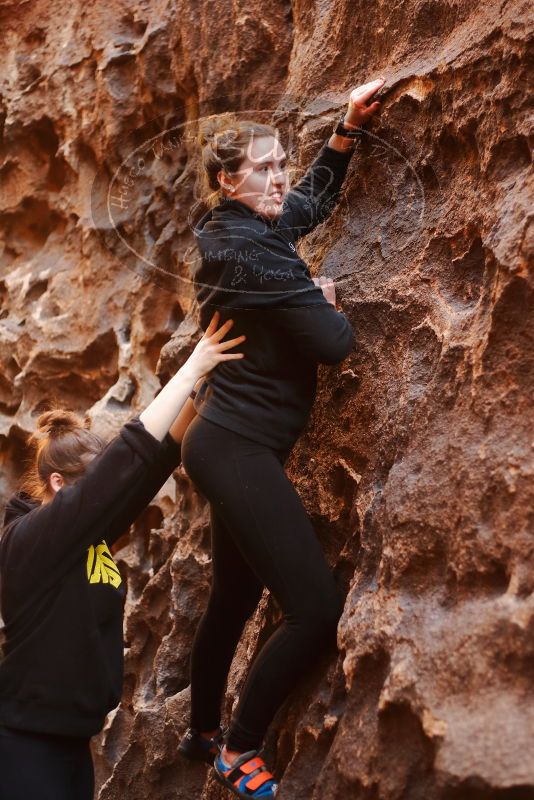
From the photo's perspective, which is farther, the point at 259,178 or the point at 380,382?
the point at 380,382

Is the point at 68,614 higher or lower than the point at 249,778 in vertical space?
higher

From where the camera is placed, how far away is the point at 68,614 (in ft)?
7.63

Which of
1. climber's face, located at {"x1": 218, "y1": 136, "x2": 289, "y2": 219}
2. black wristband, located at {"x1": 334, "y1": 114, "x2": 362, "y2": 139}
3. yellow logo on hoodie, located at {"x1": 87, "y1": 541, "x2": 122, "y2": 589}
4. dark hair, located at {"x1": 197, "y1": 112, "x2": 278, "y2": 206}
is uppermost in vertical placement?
dark hair, located at {"x1": 197, "y1": 112, "x2": 278, "y2": 206}

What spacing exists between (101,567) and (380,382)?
2.96 ft

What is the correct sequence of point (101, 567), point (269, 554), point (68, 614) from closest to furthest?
point (269, 554), point (68, 614), point (101, 567)

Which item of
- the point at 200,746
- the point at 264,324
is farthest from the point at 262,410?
the point at 200,746

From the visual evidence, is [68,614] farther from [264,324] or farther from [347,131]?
[347,131]

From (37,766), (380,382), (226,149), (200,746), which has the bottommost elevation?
(200,746)

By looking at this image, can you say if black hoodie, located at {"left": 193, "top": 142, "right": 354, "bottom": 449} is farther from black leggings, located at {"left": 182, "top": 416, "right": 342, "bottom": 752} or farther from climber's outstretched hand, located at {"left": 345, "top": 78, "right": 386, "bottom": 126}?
climber's outstretched hand, located at {"left": 345, "top": 78, "right": 386, "bottom": 126}

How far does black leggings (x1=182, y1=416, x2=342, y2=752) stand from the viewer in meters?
2.21

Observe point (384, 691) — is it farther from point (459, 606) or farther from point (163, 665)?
point (163, 665)

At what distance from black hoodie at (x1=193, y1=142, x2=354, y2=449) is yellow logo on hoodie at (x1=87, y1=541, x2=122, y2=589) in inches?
19.2

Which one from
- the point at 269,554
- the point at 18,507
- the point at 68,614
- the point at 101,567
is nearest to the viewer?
the point at 269,554

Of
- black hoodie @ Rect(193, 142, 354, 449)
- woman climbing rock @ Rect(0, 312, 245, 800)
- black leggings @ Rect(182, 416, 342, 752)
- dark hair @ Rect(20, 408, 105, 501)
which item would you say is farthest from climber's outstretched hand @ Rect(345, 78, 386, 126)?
dark hair @ Rect(20, 408, 105, 501)
